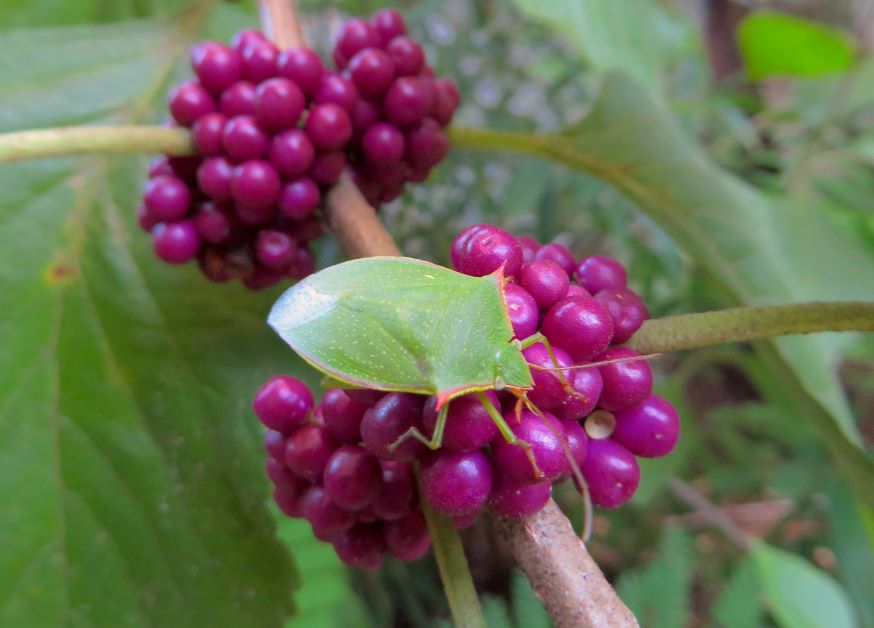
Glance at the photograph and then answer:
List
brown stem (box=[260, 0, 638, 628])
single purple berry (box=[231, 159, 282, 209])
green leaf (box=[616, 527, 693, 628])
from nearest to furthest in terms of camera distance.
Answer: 1. brown stem (box=[260, 0, 638, 628])
2. single purple berry (box=[231, 159, 282, 209])
3. green leaf (box=[616, 527, 693, 628])

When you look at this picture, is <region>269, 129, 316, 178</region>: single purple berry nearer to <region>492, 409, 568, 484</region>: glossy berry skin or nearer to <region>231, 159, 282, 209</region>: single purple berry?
<region>231, 159, 282, 209</region>: single purple berry

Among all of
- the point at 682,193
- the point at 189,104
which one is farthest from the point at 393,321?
the point at 682,193

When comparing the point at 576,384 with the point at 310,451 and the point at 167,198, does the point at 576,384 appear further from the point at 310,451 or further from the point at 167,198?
the point at 167,198

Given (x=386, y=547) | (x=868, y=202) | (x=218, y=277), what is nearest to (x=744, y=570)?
(x=868, y=202)

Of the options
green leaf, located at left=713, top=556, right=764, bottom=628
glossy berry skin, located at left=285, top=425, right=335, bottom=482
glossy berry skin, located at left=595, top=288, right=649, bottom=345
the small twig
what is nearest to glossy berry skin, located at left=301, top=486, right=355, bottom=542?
glossy berry skin, located at left=285, top=425, right=335, bottom=482

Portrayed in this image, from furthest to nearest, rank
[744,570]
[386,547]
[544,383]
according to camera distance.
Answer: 1. [744,570]
2. [386,547]
3. [544,383]

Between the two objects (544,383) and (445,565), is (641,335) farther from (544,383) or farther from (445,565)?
(445,565)
